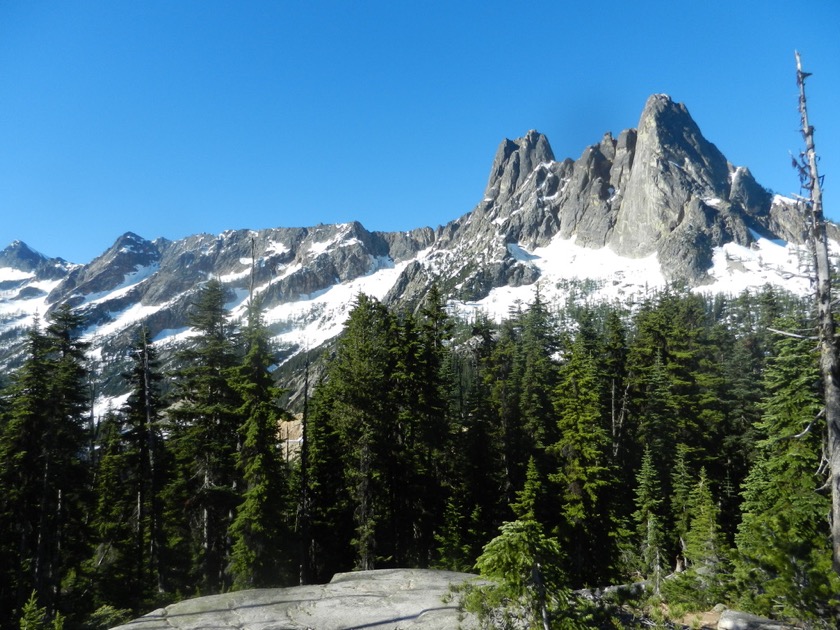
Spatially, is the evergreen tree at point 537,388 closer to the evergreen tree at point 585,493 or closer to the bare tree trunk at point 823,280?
the evergreen tree at point 585,493

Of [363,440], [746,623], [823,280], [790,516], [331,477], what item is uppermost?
[823,280]

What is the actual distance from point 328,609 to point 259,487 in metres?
9.49

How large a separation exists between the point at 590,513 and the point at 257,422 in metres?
16.8

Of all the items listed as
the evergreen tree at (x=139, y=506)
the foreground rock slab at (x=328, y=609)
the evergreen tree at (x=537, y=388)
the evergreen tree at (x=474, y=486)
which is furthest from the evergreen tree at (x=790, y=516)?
the evergreen tree at (x=139, y=506)

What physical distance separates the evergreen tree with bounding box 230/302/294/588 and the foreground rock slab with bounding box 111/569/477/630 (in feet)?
24.7

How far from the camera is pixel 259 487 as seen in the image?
65.0ft

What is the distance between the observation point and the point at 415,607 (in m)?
11.2

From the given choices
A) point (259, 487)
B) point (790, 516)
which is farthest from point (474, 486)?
point (790, 516)

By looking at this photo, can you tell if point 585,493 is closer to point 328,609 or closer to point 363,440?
point 363,440

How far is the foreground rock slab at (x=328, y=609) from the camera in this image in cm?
1046

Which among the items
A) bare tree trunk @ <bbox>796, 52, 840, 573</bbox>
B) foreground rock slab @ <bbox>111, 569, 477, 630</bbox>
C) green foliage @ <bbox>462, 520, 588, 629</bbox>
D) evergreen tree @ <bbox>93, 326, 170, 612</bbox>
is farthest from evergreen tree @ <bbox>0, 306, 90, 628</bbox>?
bare tree trunk @ <bbox>796, 52, 840, 573</bbox>

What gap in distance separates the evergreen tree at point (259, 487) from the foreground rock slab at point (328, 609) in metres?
7.52

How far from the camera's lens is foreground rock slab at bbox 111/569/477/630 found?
10.5 metres

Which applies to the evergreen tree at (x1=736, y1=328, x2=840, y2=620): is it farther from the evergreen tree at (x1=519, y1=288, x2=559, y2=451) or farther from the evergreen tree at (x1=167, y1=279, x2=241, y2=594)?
the evergreen tree at (x1=167, y1=279, x2=241, y2=594)
